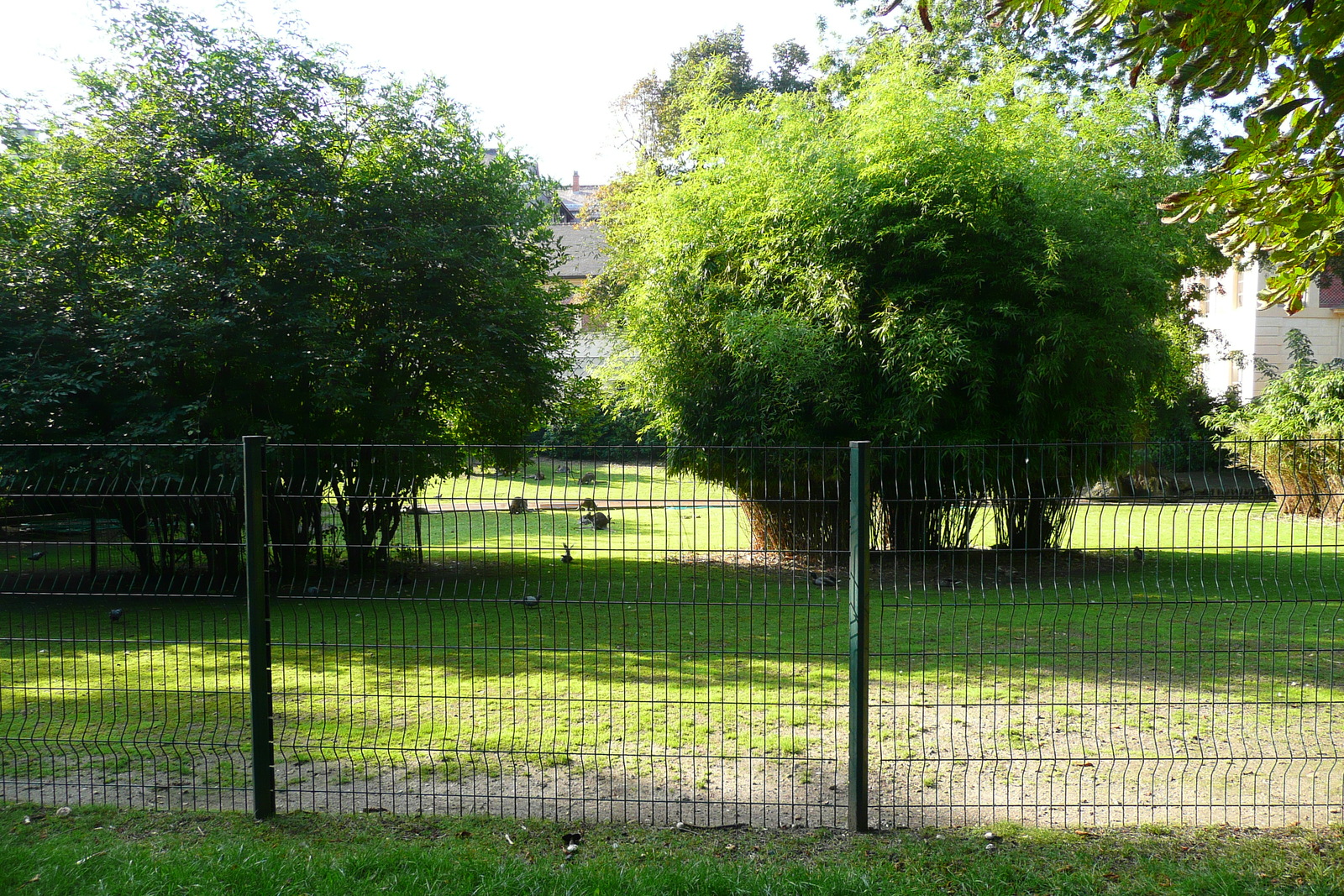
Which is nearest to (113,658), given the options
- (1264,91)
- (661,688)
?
(661,688)

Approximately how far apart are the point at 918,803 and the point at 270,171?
906 cm

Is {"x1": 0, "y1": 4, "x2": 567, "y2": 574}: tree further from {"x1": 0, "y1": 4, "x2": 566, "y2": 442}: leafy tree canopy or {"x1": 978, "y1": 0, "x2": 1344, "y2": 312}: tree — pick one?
{"x1": 978, "y1": 0, "x2": 1344, "y2": 312}: tree

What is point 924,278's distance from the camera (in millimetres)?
11070

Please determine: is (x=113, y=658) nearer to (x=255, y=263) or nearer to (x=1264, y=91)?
(x=255, y=263)

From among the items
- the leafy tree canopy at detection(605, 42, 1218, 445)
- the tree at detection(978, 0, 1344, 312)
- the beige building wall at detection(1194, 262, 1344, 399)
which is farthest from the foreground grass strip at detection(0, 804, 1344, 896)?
the beige building wall at detection(1194, 262, 1344, 399)

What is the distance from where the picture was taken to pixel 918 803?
4.42 meters

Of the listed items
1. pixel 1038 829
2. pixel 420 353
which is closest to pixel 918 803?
pixel 1038 829

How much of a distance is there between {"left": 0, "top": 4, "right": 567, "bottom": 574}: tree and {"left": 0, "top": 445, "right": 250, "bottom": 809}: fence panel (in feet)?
3.41

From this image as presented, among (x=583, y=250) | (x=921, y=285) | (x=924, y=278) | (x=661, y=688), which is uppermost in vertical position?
(x=583, y=250)

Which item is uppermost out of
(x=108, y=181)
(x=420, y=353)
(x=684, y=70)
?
(x=684, y=70)

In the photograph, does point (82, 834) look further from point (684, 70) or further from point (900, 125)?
point (684, 70)

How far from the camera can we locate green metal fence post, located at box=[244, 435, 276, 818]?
13.6 ft

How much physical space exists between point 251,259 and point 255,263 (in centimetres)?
6

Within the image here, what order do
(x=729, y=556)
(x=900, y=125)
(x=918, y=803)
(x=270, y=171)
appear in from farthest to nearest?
(x=729, y=556), (x=900, y=125), (x=270, y=171), (x=918, y=803)
